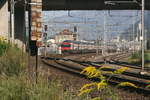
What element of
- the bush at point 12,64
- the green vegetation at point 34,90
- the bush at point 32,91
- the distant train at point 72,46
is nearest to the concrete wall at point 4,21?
the bush at point 12,64

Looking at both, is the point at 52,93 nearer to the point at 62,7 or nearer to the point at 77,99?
the point at 77,99

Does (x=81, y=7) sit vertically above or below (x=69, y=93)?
above

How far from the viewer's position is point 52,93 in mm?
6020

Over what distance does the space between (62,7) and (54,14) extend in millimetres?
7651

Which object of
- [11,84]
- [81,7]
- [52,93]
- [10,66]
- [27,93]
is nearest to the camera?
[52,93]

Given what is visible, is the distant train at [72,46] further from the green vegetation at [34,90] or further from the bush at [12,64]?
the green vegetation at [34,90]

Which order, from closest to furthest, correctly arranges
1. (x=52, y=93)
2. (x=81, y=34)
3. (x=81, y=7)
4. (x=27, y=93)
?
(x=52, y=93)
(x=27, y=93)
(x=81, y=7)
(x=81, y=34)

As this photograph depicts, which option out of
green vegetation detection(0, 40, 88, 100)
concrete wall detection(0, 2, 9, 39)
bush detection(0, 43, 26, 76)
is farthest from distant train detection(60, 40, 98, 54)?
green vegetation detection(0, 40, 88, 100)

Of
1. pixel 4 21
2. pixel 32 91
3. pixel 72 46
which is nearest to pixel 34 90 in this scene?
pixel 32 91

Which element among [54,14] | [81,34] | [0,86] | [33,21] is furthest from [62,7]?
[0,86]

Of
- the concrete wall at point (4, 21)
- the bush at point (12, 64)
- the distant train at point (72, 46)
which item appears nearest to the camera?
the bush at point (12, 64)

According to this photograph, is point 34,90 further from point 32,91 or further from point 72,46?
point 72,46

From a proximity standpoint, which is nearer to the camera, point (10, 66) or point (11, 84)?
point (11, 84)

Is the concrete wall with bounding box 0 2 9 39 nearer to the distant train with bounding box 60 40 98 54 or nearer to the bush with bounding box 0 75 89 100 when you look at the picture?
the distant train with bounding box 60 40 98 54
